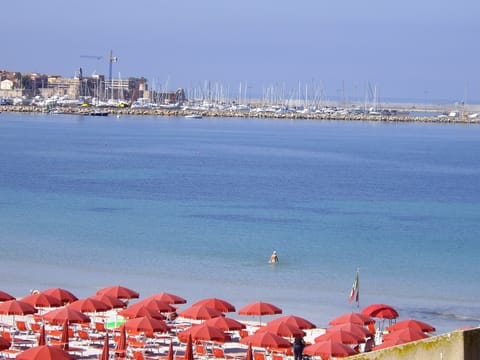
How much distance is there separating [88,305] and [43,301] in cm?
103

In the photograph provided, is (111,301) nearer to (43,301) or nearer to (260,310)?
(43,301)

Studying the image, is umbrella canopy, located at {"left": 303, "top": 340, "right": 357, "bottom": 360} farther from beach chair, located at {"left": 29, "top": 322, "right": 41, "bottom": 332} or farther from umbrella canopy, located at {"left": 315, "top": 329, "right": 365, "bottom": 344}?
beach chair, located at {"left": 29, "top": 322, "right": 41, "bottom": 332}

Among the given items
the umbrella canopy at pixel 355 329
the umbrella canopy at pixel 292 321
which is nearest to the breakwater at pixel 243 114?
the umbrella canopy at pixel 292 321

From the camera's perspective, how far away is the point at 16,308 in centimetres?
1723

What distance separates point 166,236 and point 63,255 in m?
6.28

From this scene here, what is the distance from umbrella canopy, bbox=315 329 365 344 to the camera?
16219 mm

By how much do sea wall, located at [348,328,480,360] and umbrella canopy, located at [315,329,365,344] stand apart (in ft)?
39.9

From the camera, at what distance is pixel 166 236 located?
121 feet

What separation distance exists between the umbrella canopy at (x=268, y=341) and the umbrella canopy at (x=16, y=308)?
3758 mm

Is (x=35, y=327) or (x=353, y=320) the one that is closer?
(x=35, y=327)

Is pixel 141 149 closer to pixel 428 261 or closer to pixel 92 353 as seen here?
pixel 428 261

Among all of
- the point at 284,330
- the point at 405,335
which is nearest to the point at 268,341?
the point at 284,330

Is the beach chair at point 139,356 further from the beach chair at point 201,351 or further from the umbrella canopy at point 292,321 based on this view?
the umbrella canopy at point 292,321

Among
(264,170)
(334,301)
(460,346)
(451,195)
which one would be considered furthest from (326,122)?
(460,346)
